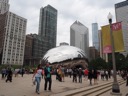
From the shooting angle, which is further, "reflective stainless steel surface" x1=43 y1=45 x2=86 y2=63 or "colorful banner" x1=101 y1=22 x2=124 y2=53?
"reflective stainless steel surface" x1=43 y1=45 x2=86 y2=63

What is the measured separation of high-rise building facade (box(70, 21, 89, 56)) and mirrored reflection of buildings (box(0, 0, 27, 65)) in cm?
6919

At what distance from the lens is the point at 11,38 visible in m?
130

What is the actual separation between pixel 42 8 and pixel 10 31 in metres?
75.7

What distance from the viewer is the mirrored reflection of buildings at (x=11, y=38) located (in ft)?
397

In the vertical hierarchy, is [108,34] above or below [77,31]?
below

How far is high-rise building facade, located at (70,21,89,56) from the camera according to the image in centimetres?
18675

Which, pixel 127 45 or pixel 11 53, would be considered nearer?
pixel 127 45

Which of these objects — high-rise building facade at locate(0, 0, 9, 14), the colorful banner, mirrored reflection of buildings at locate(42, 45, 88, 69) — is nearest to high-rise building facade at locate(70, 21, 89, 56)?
high-rise building facade at locate(0, 0, 9, 14)

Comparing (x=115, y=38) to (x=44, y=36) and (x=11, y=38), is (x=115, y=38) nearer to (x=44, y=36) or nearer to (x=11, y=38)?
(x=11, y=38)

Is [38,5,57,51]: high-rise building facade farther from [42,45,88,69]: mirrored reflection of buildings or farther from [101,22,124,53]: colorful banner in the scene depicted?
[101,22,124,53]: colorful banner

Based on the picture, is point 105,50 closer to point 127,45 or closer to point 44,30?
point 127,45

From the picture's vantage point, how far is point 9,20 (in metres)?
130

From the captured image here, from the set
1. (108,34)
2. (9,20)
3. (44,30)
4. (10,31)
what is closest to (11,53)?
(10,31)

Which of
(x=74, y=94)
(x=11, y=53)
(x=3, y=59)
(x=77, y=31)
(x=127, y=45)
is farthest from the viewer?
(x=77, y=31)
